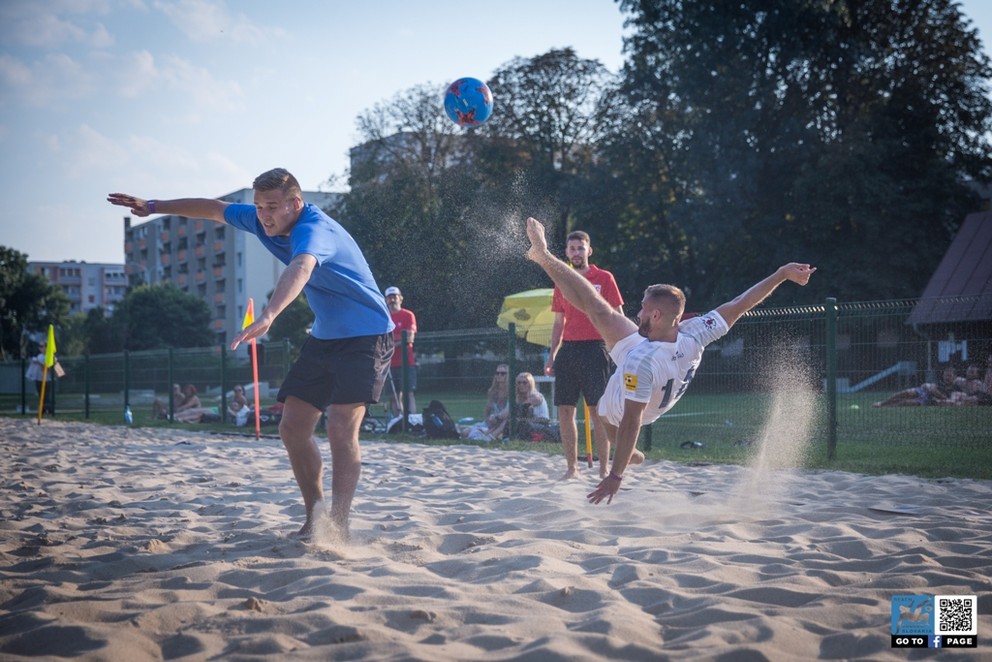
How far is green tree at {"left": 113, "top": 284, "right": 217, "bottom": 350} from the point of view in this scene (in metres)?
60.2

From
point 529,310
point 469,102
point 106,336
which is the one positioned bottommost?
point 106,336

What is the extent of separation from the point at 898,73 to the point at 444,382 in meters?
24.6

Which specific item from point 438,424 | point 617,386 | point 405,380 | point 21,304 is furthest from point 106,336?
point 617,386

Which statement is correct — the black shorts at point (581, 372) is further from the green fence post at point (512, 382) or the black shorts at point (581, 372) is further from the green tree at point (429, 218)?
the green tree at point (429, 218)

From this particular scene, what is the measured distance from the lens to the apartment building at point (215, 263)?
7756cm

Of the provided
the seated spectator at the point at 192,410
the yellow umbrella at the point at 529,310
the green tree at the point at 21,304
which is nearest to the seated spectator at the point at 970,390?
the yellow umbrella at the point at 529,310

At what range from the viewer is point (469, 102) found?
895 cm

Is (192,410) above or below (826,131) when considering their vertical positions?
below

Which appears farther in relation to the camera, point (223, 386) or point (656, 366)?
point (223, 386)

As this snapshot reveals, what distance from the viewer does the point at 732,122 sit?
102 feet

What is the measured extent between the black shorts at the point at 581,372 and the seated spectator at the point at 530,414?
3.92 metres

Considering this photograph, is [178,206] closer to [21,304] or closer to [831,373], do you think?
[831,373]

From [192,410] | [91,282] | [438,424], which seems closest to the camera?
[438,424]

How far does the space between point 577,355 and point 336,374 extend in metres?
3.23
